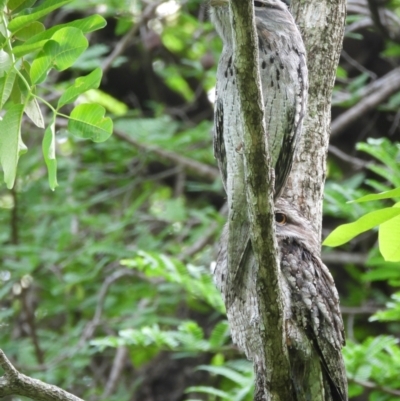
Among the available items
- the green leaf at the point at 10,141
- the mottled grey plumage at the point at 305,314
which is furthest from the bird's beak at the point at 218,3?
the green leaf at the point at 10,141

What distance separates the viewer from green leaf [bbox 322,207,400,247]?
1.67 m

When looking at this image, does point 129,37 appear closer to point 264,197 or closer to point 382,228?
point 264,197

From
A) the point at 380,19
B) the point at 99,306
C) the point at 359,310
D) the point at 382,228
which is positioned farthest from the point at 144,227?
the point at 382,228

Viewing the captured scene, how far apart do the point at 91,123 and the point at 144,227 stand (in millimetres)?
3489

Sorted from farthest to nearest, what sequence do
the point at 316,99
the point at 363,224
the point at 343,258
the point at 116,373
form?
the point at 343,258 → the point at 116,373 → the point at 316,99 → the point at 363,224

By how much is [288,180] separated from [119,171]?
3551 millimetres

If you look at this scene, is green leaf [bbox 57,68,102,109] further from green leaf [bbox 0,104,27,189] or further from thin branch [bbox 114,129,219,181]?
thin branch [bbox 114,129,219,181]

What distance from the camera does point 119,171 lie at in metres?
6.21

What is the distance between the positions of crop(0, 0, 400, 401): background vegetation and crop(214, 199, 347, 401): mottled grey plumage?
4.33ft

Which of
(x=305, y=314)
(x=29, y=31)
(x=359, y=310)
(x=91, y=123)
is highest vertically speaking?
(x=29, y=31)

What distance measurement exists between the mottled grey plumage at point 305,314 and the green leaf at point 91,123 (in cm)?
86

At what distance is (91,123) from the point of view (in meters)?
2.04

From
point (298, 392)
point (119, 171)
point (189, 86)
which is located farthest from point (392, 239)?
point (189, 86)

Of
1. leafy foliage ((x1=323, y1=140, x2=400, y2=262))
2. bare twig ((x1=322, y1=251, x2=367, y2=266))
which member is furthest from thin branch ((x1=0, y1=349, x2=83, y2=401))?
bare twig ((x1=322, y1=251, x2=367, y2=266))
